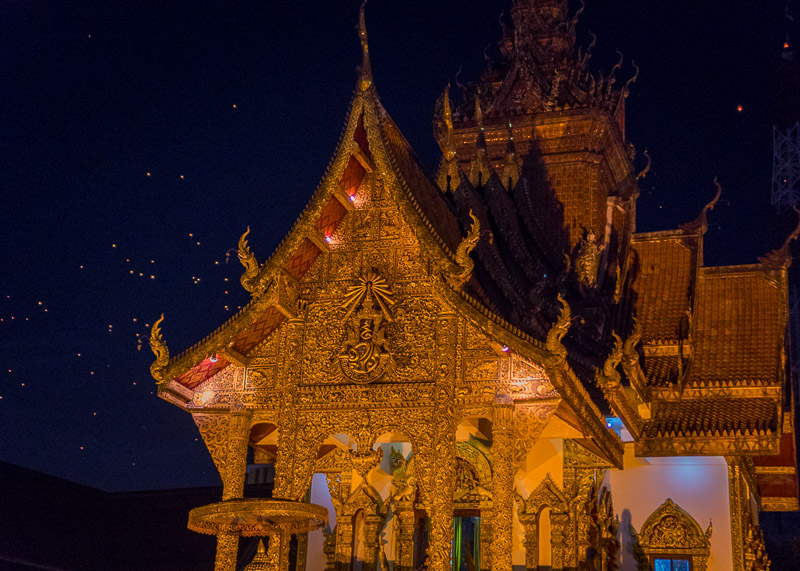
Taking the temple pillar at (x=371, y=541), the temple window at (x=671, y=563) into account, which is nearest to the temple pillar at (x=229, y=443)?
the temple pillar at (x=371, y=541)

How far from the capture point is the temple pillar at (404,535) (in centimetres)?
1334

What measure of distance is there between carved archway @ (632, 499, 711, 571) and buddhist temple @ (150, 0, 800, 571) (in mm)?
20

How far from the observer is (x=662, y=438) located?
14.3 metres

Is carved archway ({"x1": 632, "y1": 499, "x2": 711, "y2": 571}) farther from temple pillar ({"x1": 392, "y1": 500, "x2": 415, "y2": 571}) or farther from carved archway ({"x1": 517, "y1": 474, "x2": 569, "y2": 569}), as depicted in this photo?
temple pillar ({"x1": 392, "y1": 500, "x2": 415, "y2": 571})

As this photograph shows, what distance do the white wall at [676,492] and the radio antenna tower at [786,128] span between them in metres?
27.7

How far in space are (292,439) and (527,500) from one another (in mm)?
3312

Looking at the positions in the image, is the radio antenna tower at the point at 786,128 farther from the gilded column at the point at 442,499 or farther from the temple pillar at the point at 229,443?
the temple pillar at the point at 229,443

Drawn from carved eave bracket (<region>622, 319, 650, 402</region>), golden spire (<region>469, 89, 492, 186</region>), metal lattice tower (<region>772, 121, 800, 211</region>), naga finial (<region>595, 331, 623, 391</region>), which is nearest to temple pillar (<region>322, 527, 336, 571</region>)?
naga finial (<region>595, 331, 623, 391</region>)

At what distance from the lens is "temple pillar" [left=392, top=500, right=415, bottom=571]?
1334 centimetres

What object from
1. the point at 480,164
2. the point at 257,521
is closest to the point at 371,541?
the point at 257,521

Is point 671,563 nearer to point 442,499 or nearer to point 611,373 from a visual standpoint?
point 611,373

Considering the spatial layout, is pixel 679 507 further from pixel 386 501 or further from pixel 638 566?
pixel 386 501

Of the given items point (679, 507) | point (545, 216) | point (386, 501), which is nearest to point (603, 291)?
point (545, 216)

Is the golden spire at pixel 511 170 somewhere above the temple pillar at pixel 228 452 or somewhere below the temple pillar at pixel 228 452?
above
